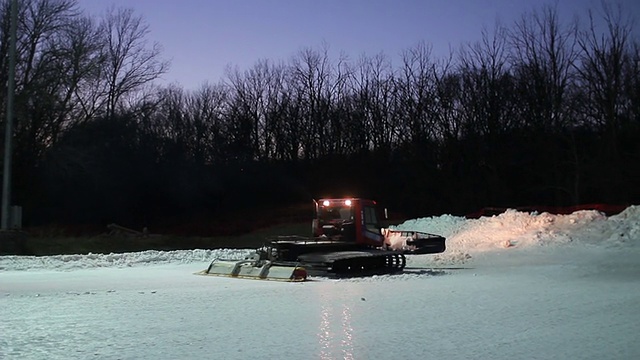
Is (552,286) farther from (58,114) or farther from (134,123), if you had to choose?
(134,123)

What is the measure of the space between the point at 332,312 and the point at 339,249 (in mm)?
8527

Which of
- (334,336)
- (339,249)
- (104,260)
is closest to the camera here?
(334,336)

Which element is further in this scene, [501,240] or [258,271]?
[501,240]

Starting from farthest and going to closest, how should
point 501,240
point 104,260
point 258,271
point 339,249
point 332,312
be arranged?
point 501,240 → point 104,260 → point 339,249 → point 258,271 → point 332,312

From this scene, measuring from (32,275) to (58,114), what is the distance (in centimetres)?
2846

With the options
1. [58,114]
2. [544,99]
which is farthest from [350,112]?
[58,114]

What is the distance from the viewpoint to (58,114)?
149ft

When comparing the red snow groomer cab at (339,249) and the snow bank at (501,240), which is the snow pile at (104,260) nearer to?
the snow bank at (501,240)

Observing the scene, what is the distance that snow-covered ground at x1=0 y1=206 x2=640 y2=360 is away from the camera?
856 cm

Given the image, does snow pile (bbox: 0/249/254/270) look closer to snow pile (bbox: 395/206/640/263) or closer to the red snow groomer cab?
the red snow groomer cab

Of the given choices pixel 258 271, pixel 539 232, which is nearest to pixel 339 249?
pixel 258 271

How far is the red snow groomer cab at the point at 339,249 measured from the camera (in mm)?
19062

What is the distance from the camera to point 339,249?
66.7ft

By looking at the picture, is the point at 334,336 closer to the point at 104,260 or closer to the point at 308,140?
the point at 104,260
